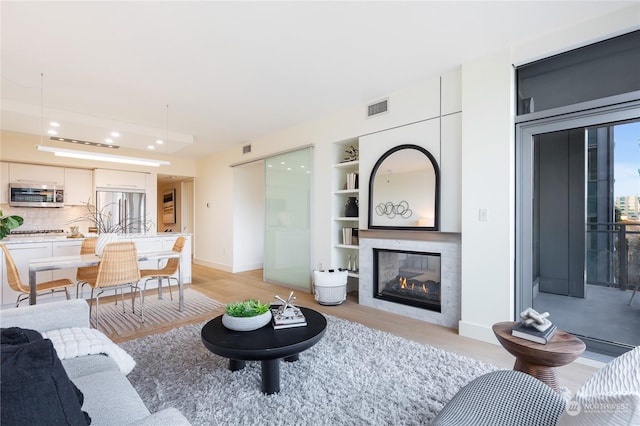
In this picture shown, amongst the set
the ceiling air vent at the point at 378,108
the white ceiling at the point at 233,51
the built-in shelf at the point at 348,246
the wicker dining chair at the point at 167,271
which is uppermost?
the white ceiling at the point at 233,51

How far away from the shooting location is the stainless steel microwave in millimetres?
5362

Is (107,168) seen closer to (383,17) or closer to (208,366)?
(208,366)

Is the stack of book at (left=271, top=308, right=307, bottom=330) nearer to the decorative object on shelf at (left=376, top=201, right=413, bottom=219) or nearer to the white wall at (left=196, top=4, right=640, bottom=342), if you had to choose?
the white wall at (left=196, top=4, right=640, bottom=342)

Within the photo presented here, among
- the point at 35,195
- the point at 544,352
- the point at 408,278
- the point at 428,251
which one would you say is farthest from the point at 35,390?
the point at 35,195

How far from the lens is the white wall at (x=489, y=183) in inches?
110

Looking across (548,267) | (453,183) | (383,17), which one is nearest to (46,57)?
(383,17)

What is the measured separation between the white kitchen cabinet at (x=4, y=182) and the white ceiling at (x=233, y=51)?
138 cm

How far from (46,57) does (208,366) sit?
3269 mm

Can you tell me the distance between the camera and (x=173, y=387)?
209cm

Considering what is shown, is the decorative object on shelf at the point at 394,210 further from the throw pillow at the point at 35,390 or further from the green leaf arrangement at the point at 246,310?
the throw pillow at the point at 35,390

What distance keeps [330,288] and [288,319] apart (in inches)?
71.5

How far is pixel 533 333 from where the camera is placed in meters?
1.81

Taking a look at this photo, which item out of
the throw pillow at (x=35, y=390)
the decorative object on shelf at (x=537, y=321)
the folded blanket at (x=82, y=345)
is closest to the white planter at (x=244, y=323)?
the folded blanket at (x=82, y=345)

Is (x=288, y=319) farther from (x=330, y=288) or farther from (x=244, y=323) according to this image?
(x=330, y=288)
